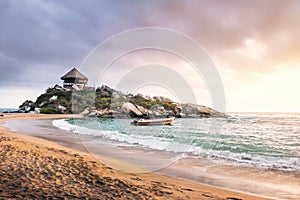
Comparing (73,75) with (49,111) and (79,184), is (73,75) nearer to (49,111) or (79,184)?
(49,111)

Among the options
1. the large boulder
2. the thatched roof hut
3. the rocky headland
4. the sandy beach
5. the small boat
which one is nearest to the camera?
the sandy beach

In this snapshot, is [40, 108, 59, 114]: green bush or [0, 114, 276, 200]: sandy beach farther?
[40, 108, 59, 114]: green bush

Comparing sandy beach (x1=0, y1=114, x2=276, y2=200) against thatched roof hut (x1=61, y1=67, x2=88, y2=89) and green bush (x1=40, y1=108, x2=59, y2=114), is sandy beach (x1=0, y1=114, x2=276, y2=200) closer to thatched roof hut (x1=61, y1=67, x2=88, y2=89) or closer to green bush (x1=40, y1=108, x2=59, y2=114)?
green bush (x1=40, y1=108, x2=59, y2=114)

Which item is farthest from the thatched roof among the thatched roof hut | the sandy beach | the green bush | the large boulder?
the sandy beach

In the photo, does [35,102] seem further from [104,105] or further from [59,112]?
[104,105]

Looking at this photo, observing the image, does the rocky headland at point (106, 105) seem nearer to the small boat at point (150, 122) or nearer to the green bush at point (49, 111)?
the green bush at point (49, 111)

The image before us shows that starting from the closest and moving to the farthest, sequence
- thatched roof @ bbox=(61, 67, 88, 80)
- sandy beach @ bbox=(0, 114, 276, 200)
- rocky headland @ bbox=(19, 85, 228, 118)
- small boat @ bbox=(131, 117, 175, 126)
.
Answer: sandy beach @ bbox=(0, 114, 276, 200), small boat @ bbox=(131, 117, 175, 126), rocky headland @ bbox=(19, 85, 228, 118), thatched roof @ bbox=(61, 67, 88, 80)

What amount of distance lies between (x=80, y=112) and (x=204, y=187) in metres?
60.2

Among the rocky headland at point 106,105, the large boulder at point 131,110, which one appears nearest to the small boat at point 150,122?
the rocky headland at point 106,105

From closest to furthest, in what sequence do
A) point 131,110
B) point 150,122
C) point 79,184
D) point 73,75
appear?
point 79,184
point 150,122
point 131,110
point 73,75

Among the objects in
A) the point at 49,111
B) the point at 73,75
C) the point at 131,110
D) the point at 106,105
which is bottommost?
the point at 49,111

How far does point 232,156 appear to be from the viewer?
11.3 m

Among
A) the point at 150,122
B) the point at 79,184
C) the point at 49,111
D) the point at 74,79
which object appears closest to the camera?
the point at 79,184

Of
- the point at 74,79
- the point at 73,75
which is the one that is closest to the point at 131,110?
the point at 74,79
